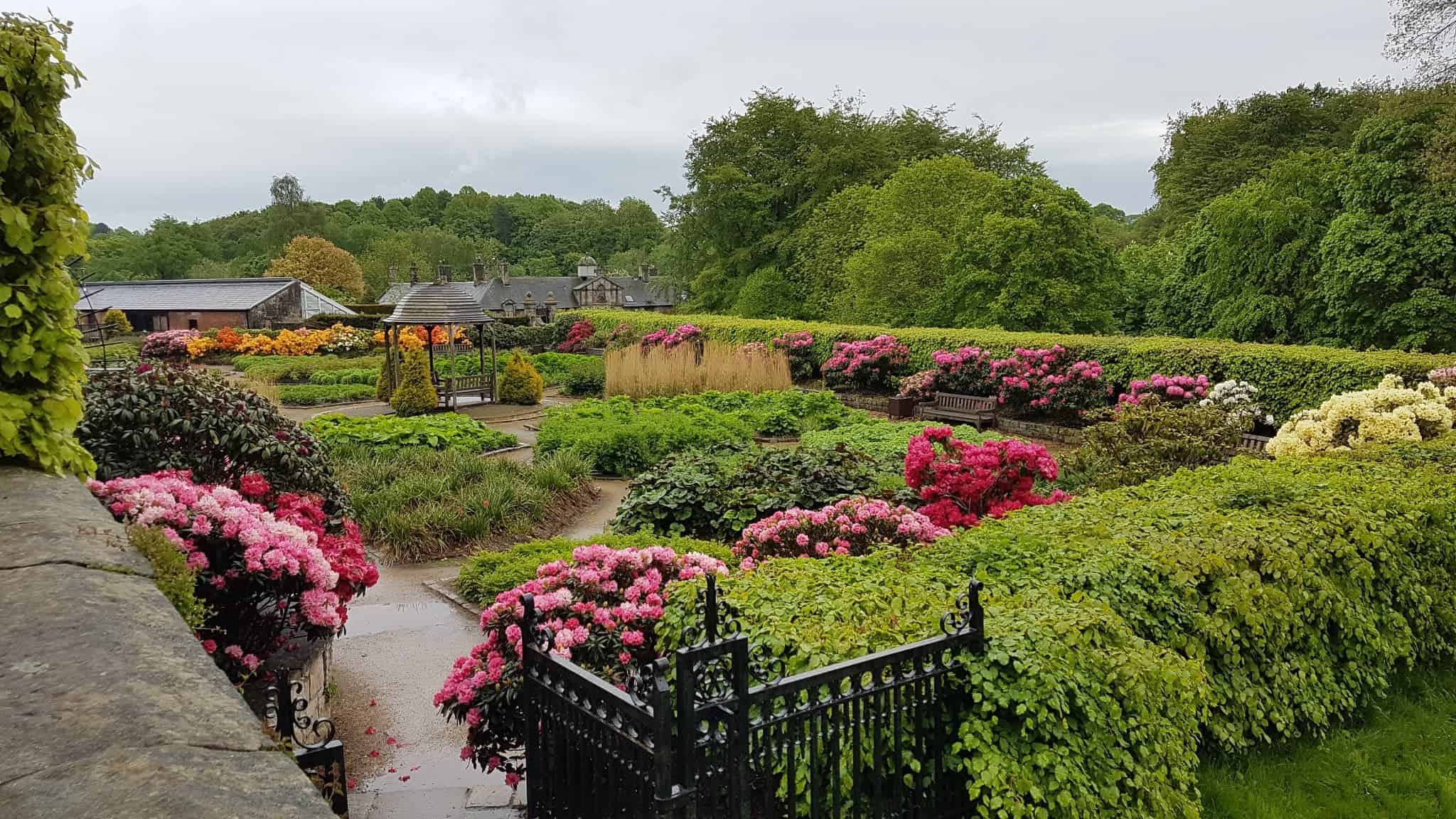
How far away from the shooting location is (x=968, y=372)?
50.2ft

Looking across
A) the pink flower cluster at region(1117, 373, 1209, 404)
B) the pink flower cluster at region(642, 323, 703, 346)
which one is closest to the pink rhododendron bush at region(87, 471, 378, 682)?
the pink flower cluster at region(1117, 373, 1209, 404)

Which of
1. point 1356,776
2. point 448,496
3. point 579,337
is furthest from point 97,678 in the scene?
point 579,337

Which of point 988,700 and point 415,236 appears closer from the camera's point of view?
point 988,700

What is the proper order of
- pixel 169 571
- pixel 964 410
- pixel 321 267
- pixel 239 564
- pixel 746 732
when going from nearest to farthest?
1. pixel 746 732
2. pixel 169 571
3. pixel 239 564
4. pixel 964 410
5. pixel 321 267

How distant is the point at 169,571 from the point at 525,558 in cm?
348

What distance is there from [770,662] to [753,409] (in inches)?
415

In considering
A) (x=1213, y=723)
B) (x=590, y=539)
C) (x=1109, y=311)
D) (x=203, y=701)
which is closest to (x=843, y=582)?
(x=1213, y=723)

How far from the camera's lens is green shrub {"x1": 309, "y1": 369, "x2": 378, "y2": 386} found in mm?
21500

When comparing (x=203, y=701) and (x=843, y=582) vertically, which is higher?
(x=203, y=701)

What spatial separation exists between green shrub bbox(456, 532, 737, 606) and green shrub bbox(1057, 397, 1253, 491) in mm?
4148

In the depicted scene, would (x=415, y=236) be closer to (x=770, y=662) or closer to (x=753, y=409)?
(x=753, y=409)

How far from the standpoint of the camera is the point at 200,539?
4180mm

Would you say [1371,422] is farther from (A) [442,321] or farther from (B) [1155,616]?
(A) [442,321]

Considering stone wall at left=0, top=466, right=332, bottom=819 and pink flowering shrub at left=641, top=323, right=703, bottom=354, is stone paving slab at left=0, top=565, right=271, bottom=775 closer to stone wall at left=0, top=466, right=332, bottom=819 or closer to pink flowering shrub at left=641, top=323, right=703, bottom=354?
stone wall at left=0, top=466, right=332, bottom=819
